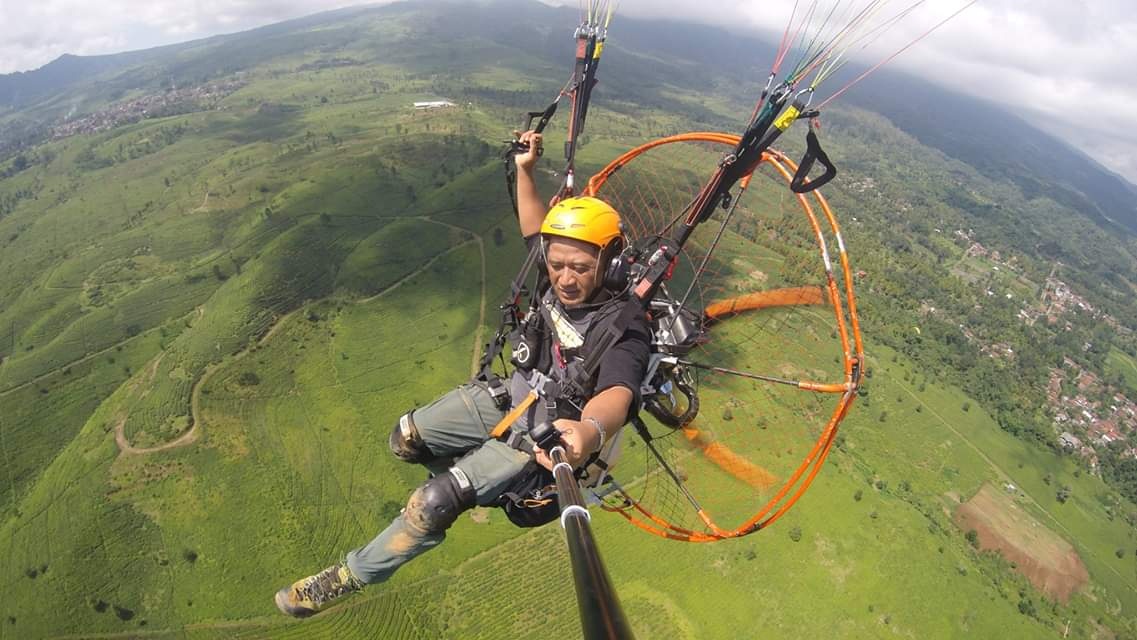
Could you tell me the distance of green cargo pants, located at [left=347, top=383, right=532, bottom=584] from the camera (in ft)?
15.0

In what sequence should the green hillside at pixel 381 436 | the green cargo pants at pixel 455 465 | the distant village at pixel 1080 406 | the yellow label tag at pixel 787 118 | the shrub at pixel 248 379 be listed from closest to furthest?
1. the green cargo pants at pixel 455 465
2. the yellow label tag at pixel 787 118
3. the green hillside at pixel 381 436
4. the shrub at pixel 248 379
5. the distant village at pixel 1080 406

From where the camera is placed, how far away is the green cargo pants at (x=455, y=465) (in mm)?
4574

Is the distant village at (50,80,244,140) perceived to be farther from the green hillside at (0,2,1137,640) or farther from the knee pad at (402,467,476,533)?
the knee pad at (402,467,476,533)

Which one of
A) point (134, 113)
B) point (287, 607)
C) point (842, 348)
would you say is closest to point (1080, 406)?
point (842, 348)

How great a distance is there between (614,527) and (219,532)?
28432 millimetres

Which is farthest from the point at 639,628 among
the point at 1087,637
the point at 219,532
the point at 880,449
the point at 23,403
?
the point at 23,403

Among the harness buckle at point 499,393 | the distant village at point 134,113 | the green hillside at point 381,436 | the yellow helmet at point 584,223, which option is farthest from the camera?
the distant village at point 134,113

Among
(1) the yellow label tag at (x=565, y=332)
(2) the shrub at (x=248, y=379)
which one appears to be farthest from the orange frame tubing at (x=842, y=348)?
(2) the shrub at (x=248, y=379)

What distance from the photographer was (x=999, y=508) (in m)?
54.6

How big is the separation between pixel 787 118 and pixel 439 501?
4.72m

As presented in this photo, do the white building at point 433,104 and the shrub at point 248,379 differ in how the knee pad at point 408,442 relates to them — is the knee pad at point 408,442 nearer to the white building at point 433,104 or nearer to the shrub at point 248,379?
the shrub at point 248,379

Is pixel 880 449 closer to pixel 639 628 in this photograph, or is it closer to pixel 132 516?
pixel 639 628

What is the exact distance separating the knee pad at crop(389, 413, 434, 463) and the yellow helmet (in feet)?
7.83

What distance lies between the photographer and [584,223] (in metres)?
4.75
